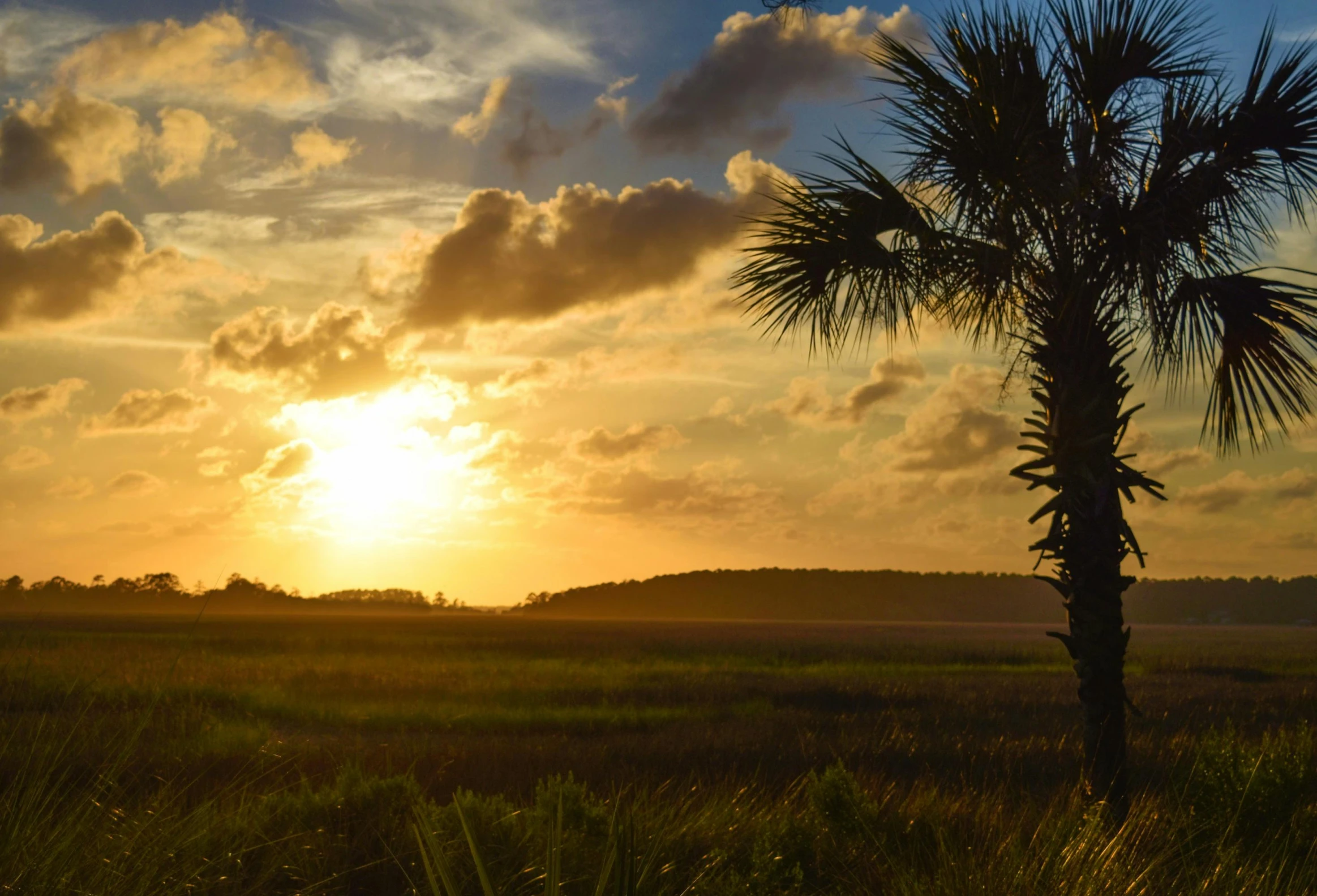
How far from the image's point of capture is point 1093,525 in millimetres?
9078

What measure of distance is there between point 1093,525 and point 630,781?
514 cm

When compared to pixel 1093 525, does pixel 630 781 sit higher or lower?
lower

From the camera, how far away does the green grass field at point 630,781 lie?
17.9 feet

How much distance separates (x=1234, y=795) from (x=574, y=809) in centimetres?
530

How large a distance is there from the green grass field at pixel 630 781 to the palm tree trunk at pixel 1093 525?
2.21ft

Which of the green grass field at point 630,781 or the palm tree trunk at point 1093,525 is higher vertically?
the palm tree trunk at point 1093,525

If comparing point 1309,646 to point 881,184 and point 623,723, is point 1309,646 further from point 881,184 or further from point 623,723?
point 881,184

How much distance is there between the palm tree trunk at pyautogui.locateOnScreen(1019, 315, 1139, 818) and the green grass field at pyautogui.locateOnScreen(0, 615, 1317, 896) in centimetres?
67

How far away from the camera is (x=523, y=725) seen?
57.7ft

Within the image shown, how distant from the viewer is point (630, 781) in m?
9.95

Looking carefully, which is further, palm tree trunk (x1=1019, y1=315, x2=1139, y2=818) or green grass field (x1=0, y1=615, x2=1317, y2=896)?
palm tree trunk (x1=1019, y1=315, x2=1139, y2=818)

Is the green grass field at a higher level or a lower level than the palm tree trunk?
lower

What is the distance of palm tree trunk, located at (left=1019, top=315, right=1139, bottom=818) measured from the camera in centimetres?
898

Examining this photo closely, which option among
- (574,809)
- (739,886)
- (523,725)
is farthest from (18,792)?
(523,725)
